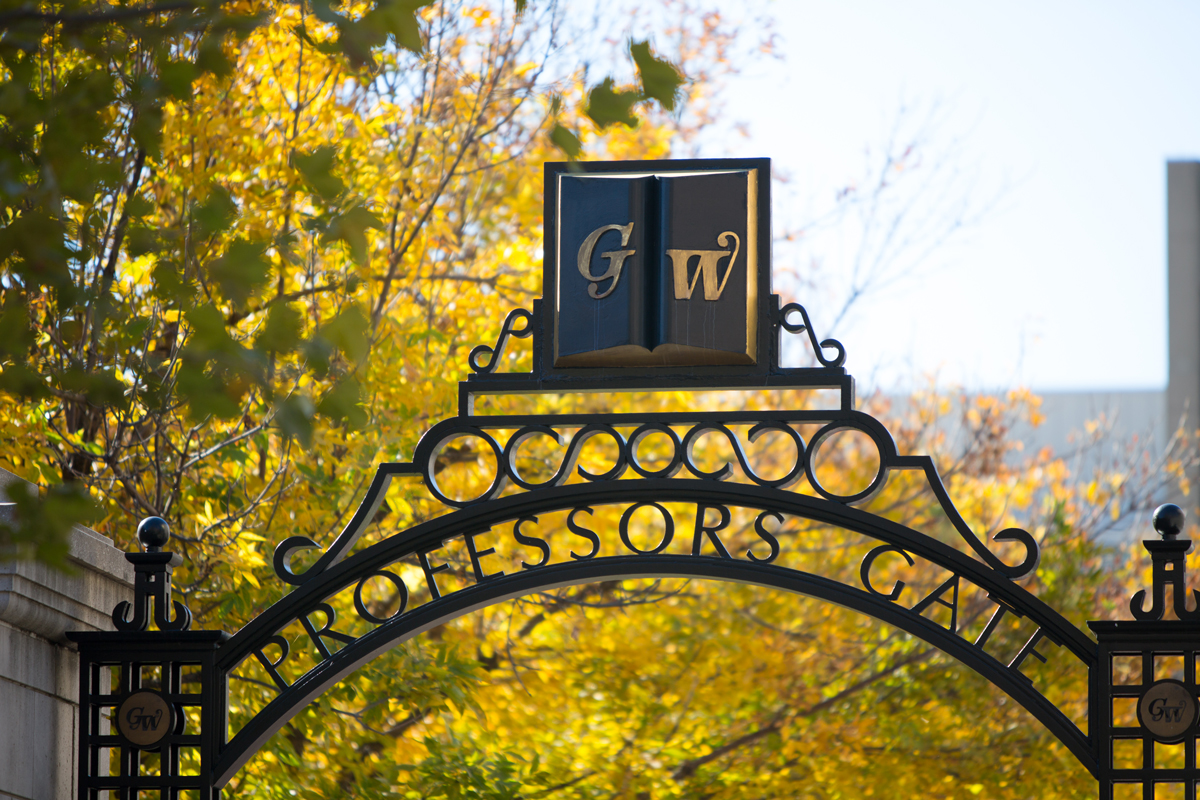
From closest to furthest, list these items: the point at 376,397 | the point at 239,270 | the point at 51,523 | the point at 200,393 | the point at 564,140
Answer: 1. the point at 51,523
2. the point at 200,393
3. the point at 239,270
4. the point at 564,140
5. the point at 376,397

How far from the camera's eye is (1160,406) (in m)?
30.9

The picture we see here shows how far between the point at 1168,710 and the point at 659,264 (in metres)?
2.34

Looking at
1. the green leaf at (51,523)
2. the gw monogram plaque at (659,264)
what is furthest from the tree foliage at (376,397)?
the gw monogram plaque at (659,264)

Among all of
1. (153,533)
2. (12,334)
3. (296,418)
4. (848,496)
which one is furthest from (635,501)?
(12,334)

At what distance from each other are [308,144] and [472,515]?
3398 millimetres

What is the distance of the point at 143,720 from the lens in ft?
15.5

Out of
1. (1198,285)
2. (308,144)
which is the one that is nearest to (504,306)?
(308,144)

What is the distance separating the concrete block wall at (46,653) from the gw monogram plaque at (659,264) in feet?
5.97

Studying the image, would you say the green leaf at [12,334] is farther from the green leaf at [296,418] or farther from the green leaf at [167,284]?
the green leaf at [296,418]

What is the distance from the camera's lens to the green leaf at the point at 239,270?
2.87 metres

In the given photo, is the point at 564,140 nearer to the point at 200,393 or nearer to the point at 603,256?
the point at 200,393

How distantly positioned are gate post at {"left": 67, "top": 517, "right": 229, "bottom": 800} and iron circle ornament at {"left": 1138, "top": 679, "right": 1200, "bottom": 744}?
322 cm

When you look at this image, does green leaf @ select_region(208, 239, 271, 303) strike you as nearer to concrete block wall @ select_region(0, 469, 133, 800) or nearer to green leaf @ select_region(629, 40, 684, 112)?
green leaf @ select_region(629, 40, 684, 112)

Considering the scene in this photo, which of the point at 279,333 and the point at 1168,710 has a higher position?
the point at 279,333
